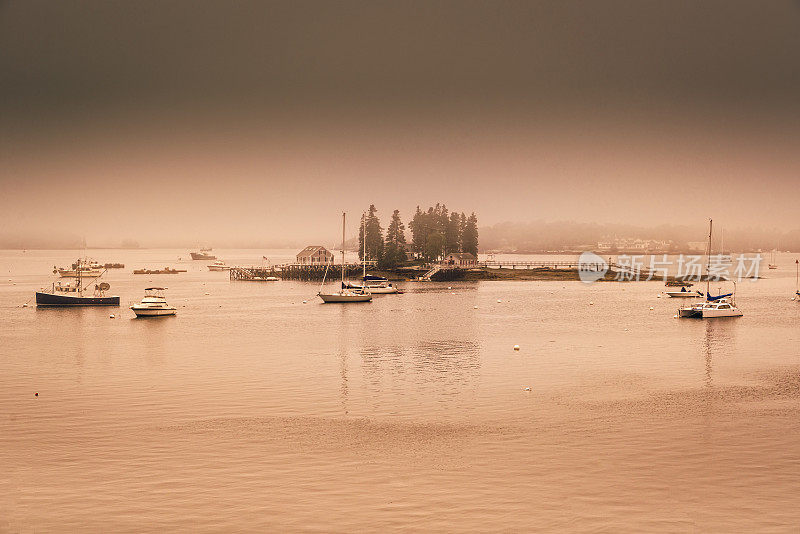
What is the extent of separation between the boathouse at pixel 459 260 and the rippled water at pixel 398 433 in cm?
12349

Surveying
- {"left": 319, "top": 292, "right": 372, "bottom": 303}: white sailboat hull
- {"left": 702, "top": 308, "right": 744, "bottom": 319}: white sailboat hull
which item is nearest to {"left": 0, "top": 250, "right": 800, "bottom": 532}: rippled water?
{"left": 702, "top": 308, "right": 744, "bottom": 319}: white sailboat hull

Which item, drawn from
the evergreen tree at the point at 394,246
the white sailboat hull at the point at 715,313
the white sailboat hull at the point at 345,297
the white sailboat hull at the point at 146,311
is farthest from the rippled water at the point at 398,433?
the evergreen tree at the point at 394,246

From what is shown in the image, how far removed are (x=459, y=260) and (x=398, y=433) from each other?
158 m

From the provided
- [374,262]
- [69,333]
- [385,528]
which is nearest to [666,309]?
[69,333]

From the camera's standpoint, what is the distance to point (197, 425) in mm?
27969

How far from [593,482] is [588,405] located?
11.6 meters

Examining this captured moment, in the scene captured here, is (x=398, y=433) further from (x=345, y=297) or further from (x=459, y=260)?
(x=459, y=260)

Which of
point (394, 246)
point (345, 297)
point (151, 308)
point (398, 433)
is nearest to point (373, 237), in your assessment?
point (394, 246)

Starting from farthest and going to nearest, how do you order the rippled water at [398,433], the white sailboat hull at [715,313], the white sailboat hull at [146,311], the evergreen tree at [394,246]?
the evergreen tree at [394,246], the white sailboat hull at [715,313], the white sailboat hull at [146,311], the rippled water at [398,433]

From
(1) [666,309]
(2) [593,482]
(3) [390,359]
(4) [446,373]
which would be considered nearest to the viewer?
(2) [593,482]

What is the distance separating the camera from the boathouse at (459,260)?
182625 millimetres

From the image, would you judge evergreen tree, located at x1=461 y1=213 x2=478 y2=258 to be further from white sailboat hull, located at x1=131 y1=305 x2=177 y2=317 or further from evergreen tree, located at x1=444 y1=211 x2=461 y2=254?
white sailboat hull, located at x1=131 y1=305 x2=177 y2=317

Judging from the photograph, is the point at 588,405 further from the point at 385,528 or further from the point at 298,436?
the point at 385,528

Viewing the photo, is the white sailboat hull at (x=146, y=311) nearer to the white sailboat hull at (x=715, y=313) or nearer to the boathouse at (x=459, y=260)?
the white sailboat hull at (x=715, y=313)
